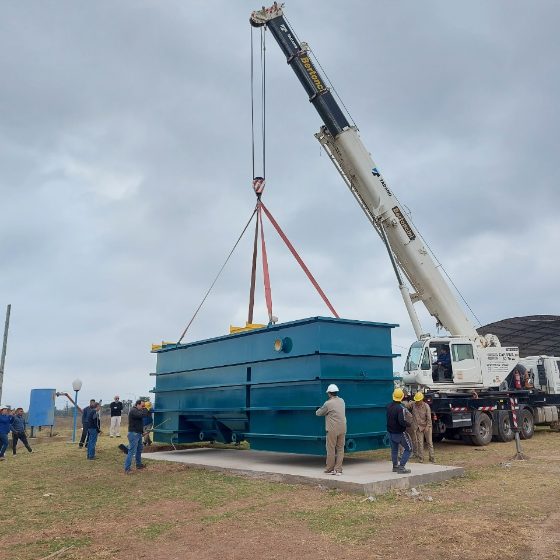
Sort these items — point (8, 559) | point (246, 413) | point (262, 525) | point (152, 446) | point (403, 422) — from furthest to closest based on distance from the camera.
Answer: point (152, 446) → point (246, 413) → point (403, 422) → point (262, 525) → point (8, 559)

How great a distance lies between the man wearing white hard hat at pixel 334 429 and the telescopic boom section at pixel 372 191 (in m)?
8.03

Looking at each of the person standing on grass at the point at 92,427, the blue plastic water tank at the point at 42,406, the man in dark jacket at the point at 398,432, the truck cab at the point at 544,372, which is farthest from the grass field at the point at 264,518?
the blue plastic water tank at the point at 42,406

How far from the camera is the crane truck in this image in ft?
50.0

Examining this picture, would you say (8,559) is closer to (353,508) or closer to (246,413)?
(353,508)

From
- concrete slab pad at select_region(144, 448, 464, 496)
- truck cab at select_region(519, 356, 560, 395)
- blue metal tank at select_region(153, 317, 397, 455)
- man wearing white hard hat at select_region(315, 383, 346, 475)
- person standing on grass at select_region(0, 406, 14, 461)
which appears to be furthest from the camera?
truck cab at select_region(519, 356, 560, 395)

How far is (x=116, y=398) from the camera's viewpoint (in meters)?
17.7

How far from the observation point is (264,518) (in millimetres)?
6605

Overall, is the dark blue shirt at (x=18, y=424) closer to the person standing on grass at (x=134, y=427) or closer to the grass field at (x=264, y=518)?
the grass field at (x=264, y=518)

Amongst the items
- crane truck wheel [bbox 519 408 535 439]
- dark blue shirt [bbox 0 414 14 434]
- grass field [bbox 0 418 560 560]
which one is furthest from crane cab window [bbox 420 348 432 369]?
dark blue shirt [bbox 0 414 14 434]

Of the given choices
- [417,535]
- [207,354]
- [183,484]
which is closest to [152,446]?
[207,354]

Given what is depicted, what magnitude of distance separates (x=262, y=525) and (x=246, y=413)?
519 centimetres

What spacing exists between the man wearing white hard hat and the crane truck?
21.0 ft

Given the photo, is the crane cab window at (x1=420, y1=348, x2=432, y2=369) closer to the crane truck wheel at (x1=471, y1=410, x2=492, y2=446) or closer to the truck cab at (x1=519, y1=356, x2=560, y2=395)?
the crane truck wheel at (x1=471, y1=410, x2=492, y2=446)

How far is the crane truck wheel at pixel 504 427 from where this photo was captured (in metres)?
15.9
